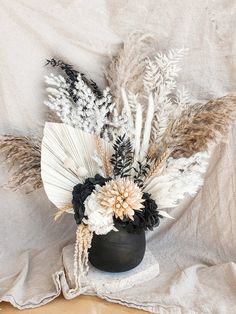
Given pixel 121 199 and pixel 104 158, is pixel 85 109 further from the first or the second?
pixel 121 199

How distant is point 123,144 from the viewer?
3.77 feet

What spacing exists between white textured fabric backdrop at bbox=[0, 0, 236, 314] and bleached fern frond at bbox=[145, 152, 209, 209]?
0.17 meters

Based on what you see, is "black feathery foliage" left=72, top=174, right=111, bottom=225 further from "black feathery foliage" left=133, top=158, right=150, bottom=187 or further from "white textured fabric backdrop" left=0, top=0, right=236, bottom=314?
"white textured fabric backdrop" left=0, top=0, right=236, bottom=314

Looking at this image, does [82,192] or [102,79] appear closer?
[82,192]

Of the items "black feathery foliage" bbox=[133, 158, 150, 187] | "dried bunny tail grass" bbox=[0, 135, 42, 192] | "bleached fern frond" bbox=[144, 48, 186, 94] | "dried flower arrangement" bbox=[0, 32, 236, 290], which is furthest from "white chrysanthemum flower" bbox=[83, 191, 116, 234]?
"bleached fern frond" bbox=[144, 48, 186, 94]

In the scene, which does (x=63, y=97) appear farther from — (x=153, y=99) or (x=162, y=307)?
(x=162, y=307)

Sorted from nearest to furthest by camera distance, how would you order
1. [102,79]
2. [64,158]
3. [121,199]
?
[121,199], [64,158], [102,79]

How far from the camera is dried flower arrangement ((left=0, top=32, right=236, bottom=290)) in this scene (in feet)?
3.73

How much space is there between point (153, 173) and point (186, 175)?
0.08m

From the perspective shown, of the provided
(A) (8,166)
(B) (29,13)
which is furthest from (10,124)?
(B) (29,13)

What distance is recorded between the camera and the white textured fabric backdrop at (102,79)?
1.26 m

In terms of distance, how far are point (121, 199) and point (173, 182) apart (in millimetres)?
Answer: 144

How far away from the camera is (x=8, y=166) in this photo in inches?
53.5

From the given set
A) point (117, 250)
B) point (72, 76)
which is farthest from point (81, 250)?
point (72, 76)
